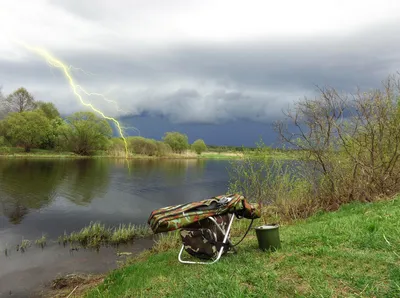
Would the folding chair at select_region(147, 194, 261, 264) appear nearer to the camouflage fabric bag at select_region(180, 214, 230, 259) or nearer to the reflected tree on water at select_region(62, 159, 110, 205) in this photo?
the camouflage fabric bag at select_region(180, 214, 230, 259)

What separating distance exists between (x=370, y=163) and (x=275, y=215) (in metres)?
4.42

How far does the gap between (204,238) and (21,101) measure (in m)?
85.4

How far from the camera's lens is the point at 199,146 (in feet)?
372

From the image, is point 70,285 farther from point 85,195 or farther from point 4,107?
point 4,107

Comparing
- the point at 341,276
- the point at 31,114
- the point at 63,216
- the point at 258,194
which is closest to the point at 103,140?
the point at 31,114

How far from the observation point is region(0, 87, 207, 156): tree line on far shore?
67.4 metres

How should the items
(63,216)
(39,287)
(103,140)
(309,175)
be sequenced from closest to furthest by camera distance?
(39,287), (309,175), (63,216), (103,140)

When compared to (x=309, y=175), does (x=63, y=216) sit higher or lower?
lower

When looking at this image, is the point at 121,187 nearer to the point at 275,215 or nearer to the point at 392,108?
the point at 275,215

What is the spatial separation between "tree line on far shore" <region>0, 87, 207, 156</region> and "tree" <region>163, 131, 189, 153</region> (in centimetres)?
783

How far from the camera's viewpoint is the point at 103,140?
76.5m

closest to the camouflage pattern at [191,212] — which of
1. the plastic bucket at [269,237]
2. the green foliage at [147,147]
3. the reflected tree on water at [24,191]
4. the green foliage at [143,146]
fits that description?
the plastic bucket at [269,237]

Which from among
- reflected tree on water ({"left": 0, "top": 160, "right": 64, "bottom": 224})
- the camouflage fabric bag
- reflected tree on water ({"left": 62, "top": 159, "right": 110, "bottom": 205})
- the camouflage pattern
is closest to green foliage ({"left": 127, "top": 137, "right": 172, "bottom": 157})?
reflected tree on water ({"left": 62, "top": 159, "right": 110, "bottom": 205})

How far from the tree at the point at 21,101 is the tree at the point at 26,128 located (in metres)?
8.90
